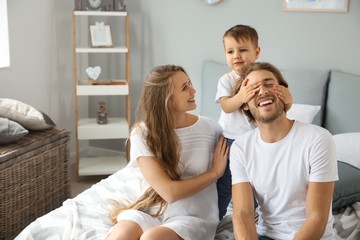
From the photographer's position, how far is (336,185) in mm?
2123

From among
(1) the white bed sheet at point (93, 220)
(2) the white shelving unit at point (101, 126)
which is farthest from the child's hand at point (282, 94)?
(2) the white shelving unit at point (101, 126)

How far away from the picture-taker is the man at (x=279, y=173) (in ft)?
5.10

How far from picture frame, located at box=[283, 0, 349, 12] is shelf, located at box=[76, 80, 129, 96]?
1322 millimetres

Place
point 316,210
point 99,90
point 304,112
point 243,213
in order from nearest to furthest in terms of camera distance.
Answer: point 316,210
point 243,213
point 304,112
point 99,90

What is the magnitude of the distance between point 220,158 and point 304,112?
1.18 metres

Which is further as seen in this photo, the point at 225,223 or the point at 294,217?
the point at 225,223

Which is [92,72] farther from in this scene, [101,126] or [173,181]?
[173,181]

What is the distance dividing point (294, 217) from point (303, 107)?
1.38 metres

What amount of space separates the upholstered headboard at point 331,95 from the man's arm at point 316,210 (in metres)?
1.40

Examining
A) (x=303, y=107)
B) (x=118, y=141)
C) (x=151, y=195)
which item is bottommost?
(x=118, y=141)

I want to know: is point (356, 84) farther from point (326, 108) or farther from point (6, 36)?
point (6, 36)

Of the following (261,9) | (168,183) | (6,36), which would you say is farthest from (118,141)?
(168,183)

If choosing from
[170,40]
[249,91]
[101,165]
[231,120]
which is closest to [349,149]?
[231,120]

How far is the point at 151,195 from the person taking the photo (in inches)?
74.6
